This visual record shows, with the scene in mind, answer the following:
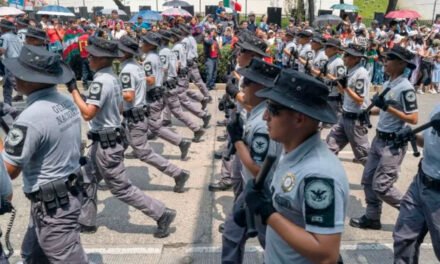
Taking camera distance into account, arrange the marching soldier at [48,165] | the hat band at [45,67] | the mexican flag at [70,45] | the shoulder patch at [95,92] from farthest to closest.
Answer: the mexican flag at [70,45] → the shoulder patch at [95,92] → the hat band at [45,67] → the marching soldier at [48,165]

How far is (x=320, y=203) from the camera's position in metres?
2.09

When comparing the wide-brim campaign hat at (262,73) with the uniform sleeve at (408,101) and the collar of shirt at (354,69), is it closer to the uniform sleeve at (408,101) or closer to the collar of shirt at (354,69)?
the uniform sleeve at (408,101)

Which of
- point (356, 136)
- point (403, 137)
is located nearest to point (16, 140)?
point (403, 137)

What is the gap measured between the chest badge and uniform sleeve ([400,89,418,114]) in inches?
118

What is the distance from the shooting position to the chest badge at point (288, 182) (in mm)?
2236

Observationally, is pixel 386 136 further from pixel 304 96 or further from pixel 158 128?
pixel 158 128

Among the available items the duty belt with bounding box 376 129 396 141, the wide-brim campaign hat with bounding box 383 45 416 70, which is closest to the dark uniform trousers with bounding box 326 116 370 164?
the duty belt with bounding box 376 129 396 141

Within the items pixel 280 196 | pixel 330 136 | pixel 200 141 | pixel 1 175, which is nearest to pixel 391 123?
pixel 330 136

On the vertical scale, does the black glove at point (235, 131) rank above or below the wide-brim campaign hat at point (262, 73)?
below

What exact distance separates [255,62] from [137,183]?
338cm

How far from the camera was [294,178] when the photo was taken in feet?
7.33

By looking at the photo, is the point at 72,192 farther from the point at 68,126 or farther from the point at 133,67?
the point at 133,67

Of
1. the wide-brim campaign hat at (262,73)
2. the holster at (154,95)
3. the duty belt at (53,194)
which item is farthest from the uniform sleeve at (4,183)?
the holster at (154,95)

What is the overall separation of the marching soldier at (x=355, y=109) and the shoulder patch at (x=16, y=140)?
426 centimetres
